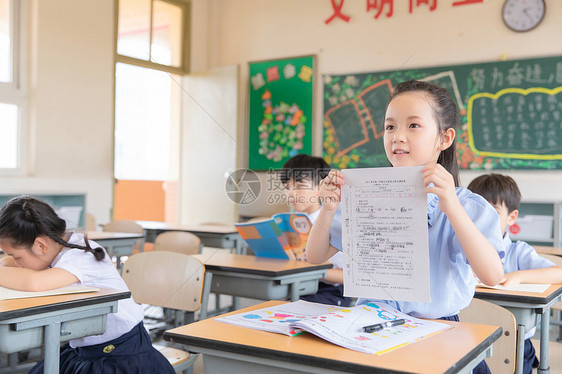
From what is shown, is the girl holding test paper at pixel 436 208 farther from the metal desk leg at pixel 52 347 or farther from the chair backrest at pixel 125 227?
the chair backrest at pixel 125 227

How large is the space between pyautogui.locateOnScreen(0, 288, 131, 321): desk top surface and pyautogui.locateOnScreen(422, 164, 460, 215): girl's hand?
103 centimetres

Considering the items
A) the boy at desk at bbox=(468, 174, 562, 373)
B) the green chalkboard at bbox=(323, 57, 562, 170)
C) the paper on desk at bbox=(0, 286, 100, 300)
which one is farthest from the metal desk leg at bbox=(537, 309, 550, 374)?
the green chalkboard at bbox=(323, 57, 562, 170)

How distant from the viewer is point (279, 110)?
5.95 m

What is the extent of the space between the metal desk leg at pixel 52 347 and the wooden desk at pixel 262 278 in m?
0.90

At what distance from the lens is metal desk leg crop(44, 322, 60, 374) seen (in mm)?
1542

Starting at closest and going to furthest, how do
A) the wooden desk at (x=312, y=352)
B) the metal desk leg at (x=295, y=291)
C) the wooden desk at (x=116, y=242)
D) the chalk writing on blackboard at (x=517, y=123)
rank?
the wooden desk at (x=312, y=352) < the metal desk leg at (x=295, y=291) < the wooden desk at (x=116, y=242) < the chalk writing on blackboard at (x=517, y=123)

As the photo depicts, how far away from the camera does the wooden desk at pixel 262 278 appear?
238 cm

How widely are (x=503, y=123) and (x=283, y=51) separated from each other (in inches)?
96.1

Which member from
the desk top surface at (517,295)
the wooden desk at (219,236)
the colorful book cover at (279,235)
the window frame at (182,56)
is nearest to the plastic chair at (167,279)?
the colorful book cover at (279,235)

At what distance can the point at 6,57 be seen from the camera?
195 inches

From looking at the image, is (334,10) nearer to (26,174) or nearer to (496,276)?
(26,174)

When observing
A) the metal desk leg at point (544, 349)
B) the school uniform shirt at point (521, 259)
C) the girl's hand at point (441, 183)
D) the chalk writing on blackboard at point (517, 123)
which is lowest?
the metal desk leg at point (544, 349)

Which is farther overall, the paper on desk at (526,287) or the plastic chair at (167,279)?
the plastic chair at (167,279)

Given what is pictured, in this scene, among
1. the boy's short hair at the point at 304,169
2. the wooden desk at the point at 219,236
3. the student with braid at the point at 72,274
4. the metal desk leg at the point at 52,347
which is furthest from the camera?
the wooden desk at the point at 219,236
